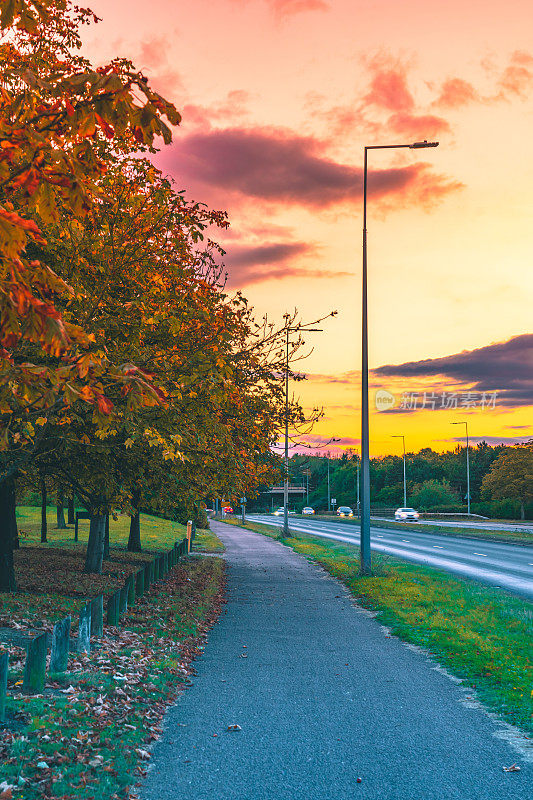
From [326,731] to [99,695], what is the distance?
2.35m

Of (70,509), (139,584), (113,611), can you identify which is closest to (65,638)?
(113,611)

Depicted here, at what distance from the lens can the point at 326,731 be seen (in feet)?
20.4

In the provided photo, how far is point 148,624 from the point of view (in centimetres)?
1120

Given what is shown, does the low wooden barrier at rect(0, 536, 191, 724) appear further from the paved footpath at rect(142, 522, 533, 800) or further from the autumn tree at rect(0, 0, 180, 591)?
the autumn tree at rect(0, 0, 180, 591)

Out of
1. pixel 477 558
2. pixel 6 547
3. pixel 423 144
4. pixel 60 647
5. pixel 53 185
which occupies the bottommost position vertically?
pixel 477 558

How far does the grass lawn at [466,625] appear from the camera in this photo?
7.71 m

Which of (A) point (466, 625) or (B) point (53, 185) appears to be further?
(A) point (466, 625)

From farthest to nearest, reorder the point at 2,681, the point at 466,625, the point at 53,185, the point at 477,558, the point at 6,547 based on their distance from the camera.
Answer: the point at 477,558 < the point at 6,547 < the point at 466,625 < the point at 2,681 < the point at 53,185

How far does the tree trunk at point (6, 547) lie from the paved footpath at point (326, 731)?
19.2 ft

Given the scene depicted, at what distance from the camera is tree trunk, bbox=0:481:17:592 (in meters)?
14.5

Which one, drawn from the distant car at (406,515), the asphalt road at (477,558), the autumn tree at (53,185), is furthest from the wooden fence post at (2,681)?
the distant car at (406,515)

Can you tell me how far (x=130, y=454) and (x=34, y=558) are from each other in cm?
1129

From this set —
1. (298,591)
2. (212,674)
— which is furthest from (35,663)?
(298,591)

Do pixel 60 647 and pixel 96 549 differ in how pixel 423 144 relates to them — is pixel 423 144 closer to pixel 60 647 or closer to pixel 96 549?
pixel 96 549
